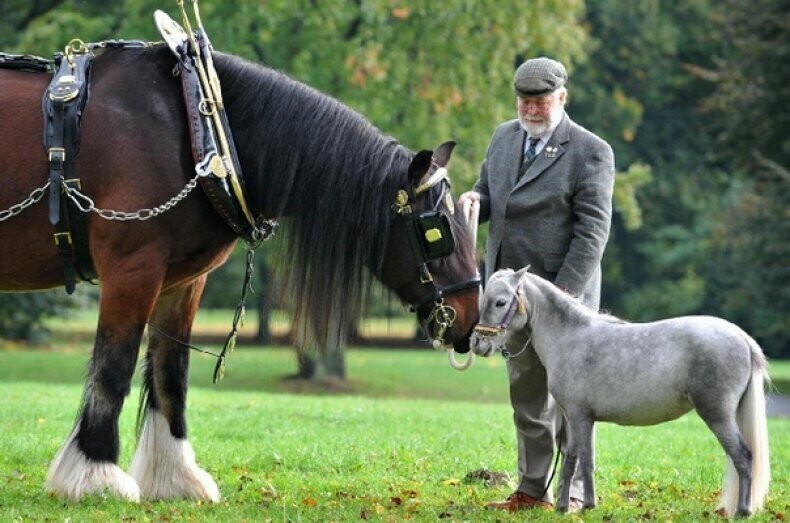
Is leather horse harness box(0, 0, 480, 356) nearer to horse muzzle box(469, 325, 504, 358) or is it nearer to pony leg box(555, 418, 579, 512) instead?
horse muzzle box(469, 325, 504, 358)

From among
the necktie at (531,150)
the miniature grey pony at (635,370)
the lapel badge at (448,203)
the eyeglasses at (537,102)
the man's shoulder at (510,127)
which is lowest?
the miniature grey pony at (635,370)

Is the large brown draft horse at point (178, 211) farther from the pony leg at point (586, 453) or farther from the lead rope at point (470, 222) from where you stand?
the pony leg at point (586, 453)

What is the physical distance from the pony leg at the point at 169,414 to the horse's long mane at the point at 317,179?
717mm

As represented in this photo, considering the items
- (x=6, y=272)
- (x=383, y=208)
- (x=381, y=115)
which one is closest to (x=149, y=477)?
(x=6, y=272)

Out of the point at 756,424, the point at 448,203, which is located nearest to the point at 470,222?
the point at 448,203

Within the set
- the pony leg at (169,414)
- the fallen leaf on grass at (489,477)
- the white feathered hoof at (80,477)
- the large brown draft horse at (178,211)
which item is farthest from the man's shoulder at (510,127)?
the white feathered hoof at (80,477)

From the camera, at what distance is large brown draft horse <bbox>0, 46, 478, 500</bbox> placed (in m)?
6.35

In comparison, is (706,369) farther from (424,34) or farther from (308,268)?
(424,34)

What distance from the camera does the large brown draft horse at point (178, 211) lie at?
6.35 meters

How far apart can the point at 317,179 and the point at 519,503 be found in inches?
78.6

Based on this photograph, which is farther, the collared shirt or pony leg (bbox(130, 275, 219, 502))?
pony leg (bbox(130, 275, 219, 502))

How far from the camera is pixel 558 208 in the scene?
6570mm

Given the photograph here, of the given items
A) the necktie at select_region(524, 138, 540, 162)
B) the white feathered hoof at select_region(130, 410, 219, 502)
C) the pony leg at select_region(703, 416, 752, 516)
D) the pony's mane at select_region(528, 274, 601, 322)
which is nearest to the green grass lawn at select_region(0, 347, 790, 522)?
the white feathered hoof at select_region(130, 410, 219, 502)

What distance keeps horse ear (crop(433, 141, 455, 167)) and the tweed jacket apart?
29 centimetres
